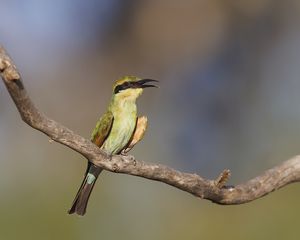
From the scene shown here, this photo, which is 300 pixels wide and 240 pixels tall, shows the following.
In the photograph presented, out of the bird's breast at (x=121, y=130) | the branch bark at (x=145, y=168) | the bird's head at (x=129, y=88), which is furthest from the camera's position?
the bird's head at (x=129, y=88)

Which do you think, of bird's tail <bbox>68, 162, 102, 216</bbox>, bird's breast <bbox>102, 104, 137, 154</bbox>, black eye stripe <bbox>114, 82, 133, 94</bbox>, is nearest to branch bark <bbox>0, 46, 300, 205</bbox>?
bird's breast <bbox>102, 104, 137, 154</bbox>

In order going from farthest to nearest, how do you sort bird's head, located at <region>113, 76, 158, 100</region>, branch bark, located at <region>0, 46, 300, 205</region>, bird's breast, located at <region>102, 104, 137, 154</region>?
1. bird's head, located at <region>113, 76, 158, 100</region>
2. bird's breast, located at <region>102, 104, 137, 154</region>
3. branch bark, located at <region>0, 46, 300, 205</region>

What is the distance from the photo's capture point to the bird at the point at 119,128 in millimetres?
3652

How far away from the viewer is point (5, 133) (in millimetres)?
7492

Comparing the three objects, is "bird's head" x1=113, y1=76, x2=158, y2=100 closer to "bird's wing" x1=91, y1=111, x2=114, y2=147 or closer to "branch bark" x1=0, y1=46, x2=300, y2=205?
"bird's wing" x1=91, y1=111, x2=114, y2=147

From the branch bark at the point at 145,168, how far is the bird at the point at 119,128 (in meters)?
0.51

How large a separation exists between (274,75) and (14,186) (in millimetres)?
3615

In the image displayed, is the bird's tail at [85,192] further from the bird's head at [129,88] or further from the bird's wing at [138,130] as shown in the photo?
the bird's head at [129,88]

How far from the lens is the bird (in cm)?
365

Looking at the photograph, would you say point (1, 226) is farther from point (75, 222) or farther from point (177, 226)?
point (177, 226)

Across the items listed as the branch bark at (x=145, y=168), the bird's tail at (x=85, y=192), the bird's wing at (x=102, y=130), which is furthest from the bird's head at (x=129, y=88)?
the branch bark at (x=145, y=168)

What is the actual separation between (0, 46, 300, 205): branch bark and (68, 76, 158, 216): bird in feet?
1.67

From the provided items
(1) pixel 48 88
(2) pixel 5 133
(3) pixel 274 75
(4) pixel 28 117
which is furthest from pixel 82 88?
(4) pixel 28 117

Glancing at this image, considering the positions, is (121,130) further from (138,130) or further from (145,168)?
(145,168)
